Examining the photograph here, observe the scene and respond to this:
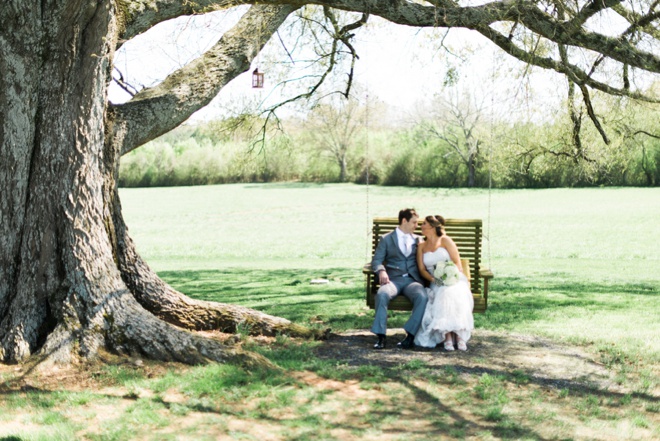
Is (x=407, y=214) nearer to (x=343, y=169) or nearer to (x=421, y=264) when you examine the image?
(x=421, y=264)

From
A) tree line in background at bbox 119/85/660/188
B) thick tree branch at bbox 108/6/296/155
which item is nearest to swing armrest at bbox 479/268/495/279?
thick tree branch at bbox 108/6/296/155

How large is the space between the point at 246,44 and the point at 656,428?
5.37 m

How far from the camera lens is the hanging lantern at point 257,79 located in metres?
7.84

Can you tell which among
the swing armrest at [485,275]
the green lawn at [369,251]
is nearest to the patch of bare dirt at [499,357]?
the swing armrest at [485,275]

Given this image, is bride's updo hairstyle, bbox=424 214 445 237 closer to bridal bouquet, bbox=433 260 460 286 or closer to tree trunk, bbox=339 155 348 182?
bridal bouquet, bbox=433 260 460 286

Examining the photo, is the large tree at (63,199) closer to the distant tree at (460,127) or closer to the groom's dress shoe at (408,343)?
the groom's dress shoe at (408,343)

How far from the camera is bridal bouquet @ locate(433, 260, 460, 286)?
7113 millimetres

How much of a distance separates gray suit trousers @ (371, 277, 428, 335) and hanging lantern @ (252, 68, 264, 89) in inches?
96.4

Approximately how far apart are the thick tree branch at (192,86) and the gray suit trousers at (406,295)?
2635mm

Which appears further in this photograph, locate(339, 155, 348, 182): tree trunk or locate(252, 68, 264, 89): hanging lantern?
locate(339, 155, 348, 182): tree trunk

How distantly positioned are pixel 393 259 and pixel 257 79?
7.74 ft

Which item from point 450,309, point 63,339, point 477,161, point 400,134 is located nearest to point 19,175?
point 63,339

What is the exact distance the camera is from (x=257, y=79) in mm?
7895

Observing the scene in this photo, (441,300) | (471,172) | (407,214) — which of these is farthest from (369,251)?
(471,172)
